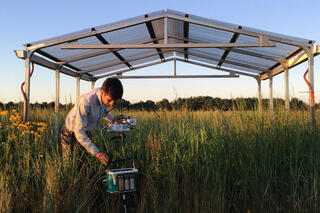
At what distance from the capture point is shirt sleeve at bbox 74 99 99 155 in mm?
3525

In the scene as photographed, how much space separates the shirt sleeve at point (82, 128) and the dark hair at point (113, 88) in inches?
16.1

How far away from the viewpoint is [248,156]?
12.4ft

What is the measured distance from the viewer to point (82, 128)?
369 cm

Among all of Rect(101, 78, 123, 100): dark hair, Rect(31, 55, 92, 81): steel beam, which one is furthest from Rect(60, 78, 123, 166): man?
Rect(31, 55, 92, 81): steel beam

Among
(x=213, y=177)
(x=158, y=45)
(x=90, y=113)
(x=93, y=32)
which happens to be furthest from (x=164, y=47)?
(x=213, y=177)

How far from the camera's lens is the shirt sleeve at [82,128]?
3.53m

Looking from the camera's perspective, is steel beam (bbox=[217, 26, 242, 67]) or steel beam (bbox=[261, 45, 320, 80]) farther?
steel beam (bbox=[217, 26, 242, 67])

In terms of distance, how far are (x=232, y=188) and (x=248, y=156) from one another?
1.63 feet

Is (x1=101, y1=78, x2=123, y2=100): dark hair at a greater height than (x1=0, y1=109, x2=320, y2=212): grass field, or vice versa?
(x1=101, y1=78, x2=123, y2=100): dark hair

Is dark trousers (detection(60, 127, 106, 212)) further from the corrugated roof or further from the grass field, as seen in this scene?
the corrugated roof

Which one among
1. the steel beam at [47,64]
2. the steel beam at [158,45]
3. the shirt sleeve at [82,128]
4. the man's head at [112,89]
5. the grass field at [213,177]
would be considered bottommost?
the grass field at [213,177]

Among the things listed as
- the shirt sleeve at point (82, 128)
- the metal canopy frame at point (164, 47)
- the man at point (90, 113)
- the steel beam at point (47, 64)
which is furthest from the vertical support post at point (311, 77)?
the steel beam at point (47, 64)

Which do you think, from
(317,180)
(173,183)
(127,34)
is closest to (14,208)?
(173,183)

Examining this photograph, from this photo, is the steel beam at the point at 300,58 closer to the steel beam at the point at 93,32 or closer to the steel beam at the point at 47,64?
the steel beam at the point at 93,32
